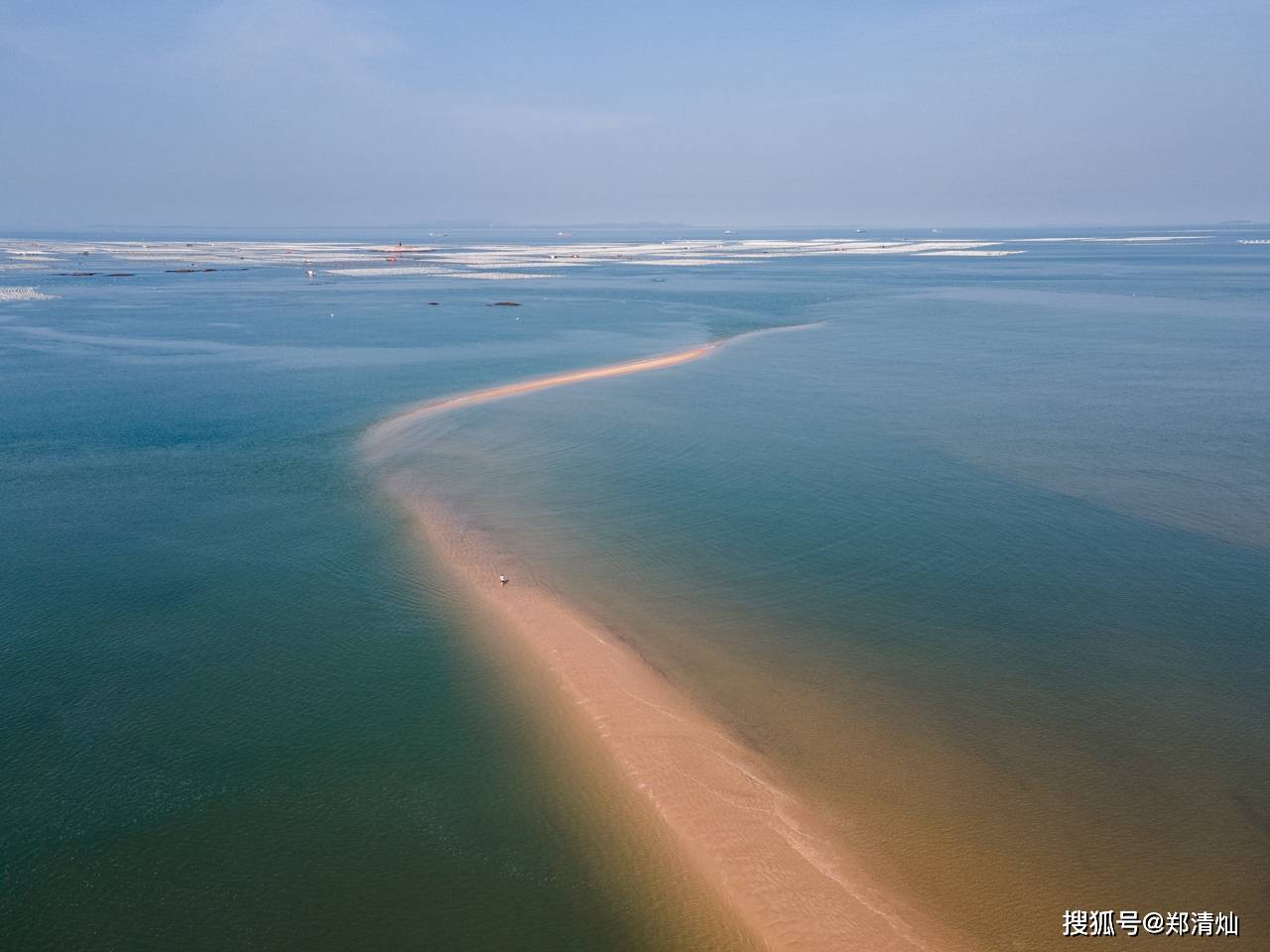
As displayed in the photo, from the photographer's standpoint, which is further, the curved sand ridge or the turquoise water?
the turquoise water

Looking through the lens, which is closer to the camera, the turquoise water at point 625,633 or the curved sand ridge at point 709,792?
the curved sand ridge at point 709,792

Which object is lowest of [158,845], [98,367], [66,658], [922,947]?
[922,947]

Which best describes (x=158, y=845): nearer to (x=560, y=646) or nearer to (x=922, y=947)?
(x=560, y=646)

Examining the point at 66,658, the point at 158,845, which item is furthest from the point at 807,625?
the point at 66,658
